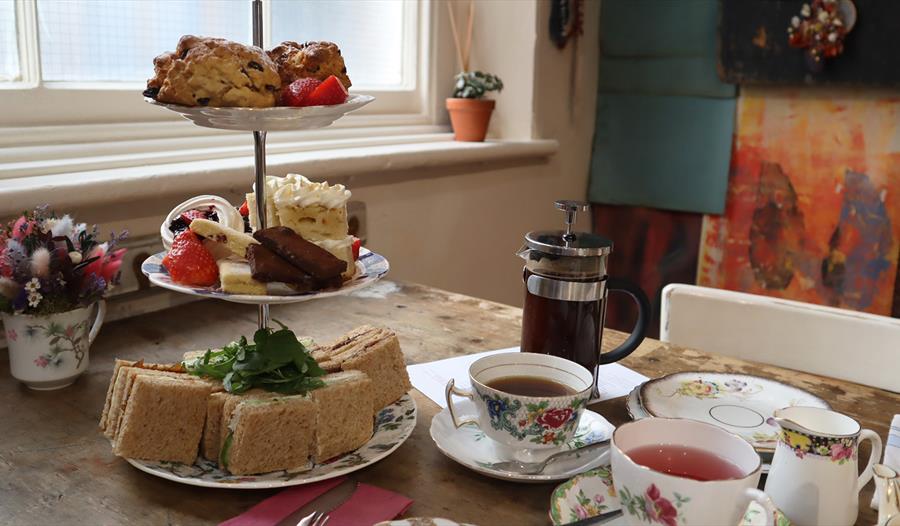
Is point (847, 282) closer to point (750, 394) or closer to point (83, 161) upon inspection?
point (750, 394)

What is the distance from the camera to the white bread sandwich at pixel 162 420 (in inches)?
29.1

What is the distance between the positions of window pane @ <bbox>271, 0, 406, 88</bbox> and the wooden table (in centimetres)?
73

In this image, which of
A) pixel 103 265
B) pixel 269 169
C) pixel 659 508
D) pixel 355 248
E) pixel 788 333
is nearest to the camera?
pixel 659 508

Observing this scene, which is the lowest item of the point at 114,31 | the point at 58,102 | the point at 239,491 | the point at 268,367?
the point at 239,491

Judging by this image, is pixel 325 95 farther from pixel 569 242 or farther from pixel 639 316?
pixel 639 316

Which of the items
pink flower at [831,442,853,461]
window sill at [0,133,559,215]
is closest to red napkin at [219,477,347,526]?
pink flower at [831,442,853,461]

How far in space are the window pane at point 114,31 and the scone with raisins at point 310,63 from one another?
76 centimetres

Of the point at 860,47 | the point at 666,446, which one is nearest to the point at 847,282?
the point at 860,47

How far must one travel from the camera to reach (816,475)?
0.66 metres

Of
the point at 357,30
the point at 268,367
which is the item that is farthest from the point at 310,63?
the point at 357,30

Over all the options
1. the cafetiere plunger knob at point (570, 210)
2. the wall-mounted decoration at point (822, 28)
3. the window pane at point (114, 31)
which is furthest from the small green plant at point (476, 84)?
the cafetiere plunger knob at point (570, 210)

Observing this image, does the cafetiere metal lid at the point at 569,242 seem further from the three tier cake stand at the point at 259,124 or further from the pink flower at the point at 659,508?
the pink flower at the point at 659,508

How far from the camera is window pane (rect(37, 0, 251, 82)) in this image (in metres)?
1.37

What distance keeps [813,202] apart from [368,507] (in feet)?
6.05
